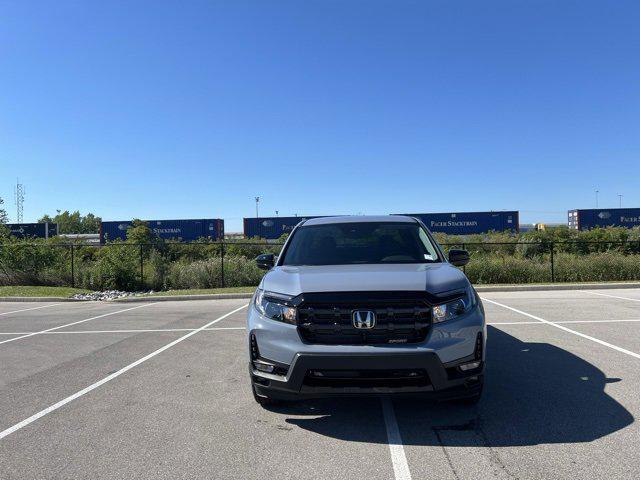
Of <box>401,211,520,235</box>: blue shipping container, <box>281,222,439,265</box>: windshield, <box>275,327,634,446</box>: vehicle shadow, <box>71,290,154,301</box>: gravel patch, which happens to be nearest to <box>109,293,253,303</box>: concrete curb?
<box>71,290,154,301</box>: gravel patch

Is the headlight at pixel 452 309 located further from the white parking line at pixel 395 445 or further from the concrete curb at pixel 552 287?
the concrete curb at pixel 552 287

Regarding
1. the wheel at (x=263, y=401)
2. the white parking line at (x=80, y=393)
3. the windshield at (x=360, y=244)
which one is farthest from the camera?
the windshield at (x=360, y=244)

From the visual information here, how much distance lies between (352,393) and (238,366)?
296 centimetres

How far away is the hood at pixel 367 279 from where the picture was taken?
401 centimetres

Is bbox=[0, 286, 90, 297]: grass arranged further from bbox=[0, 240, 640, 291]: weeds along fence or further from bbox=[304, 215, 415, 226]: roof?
bbox=[304, 215, 415, 226]: roof

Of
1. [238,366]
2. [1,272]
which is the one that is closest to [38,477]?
[238,366]

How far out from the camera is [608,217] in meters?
48.4

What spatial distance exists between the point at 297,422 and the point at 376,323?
1.21m

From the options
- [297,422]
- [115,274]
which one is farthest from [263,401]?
[115,274]

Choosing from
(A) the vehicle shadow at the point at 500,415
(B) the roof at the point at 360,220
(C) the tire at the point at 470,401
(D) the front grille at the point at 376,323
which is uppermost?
(B) the roof at the point at 360,220

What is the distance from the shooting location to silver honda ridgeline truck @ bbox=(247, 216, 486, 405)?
3.73m

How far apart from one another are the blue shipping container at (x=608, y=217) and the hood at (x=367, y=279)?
50133mm

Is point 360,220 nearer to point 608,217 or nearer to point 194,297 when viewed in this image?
point 194,297

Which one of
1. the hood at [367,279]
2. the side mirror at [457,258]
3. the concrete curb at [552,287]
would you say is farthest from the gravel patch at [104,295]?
the hood at [367,279]
